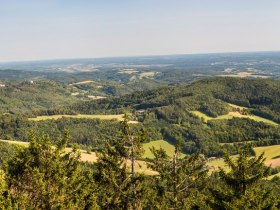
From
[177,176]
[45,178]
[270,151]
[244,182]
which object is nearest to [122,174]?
[177,176]

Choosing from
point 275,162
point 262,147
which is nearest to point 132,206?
point 275,162

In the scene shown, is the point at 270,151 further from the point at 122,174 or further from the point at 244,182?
the point at 122,174

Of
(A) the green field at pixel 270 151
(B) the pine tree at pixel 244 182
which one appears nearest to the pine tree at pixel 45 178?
(B) the pine tree at pixel 244 182

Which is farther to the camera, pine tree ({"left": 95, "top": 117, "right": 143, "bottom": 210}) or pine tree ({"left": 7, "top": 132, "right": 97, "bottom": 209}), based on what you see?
pine tree ({"left": 95, "top": 117, "right": 143, "bottom": 210})

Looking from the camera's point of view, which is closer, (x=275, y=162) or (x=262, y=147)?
(x=275, y=162)

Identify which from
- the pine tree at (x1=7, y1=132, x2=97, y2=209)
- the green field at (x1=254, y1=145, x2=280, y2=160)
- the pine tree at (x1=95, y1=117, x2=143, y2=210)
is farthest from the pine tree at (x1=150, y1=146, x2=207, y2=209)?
the green field at (x1=254, y1=145, x2=280, y2=160)

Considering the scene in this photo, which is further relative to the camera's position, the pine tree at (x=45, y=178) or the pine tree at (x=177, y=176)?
the pine tree at (x=177, y=176)

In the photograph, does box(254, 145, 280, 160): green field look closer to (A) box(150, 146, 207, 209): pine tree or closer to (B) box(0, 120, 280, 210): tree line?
(B) box(0, 120, 280, 210): tree line

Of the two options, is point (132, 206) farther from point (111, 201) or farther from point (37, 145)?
point (37, 145)

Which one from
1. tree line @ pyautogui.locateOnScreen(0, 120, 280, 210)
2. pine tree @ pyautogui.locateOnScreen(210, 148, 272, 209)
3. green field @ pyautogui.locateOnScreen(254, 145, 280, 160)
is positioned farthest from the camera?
green field @ pyautogui.locateOnScreen(254, 145, 280, 160)

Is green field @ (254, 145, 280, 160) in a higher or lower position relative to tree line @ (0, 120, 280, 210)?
lower

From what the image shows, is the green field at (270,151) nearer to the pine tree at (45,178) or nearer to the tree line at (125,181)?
the tree line at (125,181)
